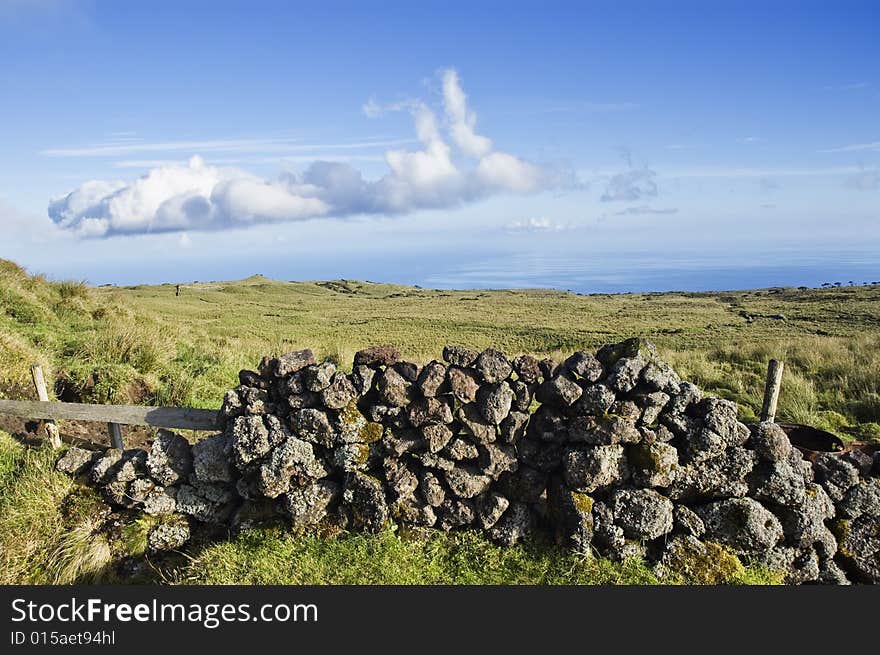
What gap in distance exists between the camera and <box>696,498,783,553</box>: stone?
627cm

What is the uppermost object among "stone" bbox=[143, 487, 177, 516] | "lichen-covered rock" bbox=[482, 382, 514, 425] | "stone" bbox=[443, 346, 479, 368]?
"stone" bbox=[443, 346, 479, 368]

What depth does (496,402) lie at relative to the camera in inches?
261

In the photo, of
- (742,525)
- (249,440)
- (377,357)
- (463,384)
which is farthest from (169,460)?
(742,525)

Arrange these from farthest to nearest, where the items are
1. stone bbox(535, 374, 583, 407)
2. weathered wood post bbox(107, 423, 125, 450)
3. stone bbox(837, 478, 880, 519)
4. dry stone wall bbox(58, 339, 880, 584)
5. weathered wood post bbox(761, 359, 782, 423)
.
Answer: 1. weathered wood post bbox(761, 359, 782, 423)
2. weathered wood post bbox(107, 423, 125, 450)
3. stone bbox(837, 478, 880, 519)
4. stone bbox(535, 374, 583, 407)
5. dry stone wall bbox(58, 339, 880, 584)

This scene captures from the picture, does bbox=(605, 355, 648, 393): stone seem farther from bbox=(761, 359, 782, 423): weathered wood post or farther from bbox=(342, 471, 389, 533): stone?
bbox=(342, 471, 389, 533): stone

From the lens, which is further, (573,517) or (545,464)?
(545,464)

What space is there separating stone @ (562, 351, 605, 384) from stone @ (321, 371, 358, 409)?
101 inches

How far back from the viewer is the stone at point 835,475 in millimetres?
6703

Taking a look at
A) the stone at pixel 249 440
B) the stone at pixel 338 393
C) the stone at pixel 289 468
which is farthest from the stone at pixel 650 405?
the stone at pixel 249 440

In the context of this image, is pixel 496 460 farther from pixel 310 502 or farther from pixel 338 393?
pixel 310 502

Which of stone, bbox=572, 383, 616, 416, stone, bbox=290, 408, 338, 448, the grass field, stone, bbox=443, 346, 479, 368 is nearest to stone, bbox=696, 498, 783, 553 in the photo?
the grass field

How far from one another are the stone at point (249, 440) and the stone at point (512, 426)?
2796 mm

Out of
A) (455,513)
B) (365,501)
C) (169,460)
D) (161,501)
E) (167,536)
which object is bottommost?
(167,536)

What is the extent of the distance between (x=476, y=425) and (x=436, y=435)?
474 mm
